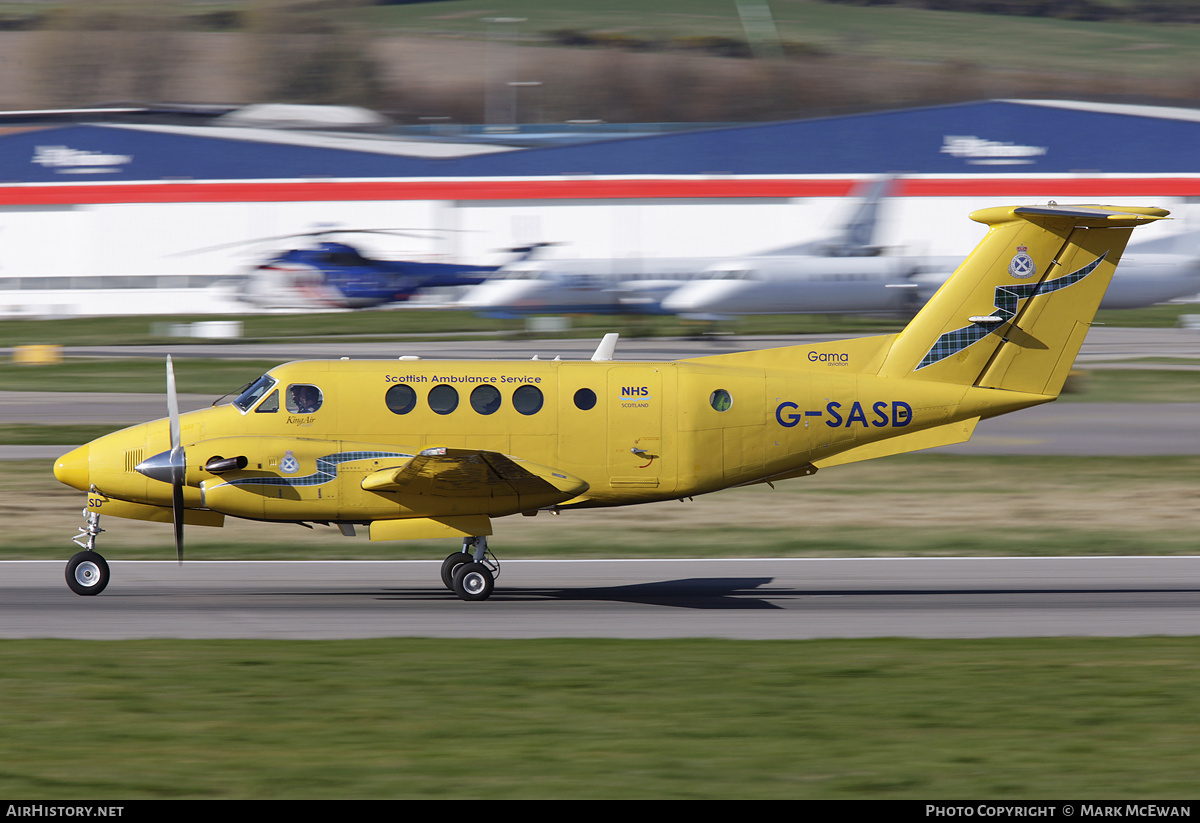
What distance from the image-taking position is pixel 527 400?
15.4m

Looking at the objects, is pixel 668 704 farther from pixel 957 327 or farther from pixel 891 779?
pixel 957 327

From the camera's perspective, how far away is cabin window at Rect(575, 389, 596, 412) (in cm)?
1554

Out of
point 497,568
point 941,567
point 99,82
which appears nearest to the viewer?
point 497,568

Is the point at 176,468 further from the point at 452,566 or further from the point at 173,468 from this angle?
the point at 452,566

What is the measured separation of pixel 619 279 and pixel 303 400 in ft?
124

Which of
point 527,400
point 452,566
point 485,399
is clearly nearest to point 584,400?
point 527,400

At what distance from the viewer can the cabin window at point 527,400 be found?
50.5ft

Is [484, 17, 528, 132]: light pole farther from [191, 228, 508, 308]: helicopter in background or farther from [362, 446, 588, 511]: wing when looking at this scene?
[362, 446, 588, 511]: wing

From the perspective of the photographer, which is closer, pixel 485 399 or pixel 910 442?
pixel 485 399

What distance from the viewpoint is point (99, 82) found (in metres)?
95.4

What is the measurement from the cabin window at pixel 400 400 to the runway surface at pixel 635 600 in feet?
8.07

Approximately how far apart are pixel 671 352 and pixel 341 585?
27.4 m
